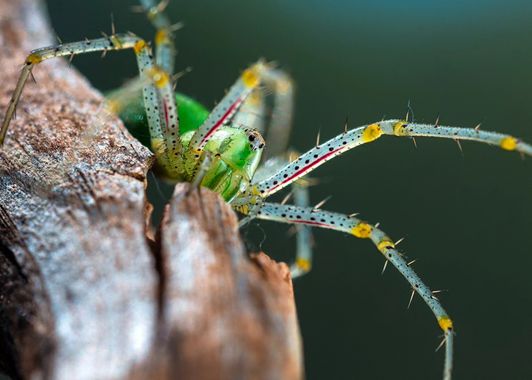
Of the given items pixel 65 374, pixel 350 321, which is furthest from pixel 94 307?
pixel 350 321

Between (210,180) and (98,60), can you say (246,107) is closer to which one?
(210,180)

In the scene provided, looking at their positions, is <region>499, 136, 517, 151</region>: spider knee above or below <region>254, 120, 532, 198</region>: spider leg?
below

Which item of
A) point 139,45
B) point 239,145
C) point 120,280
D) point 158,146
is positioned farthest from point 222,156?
point 120,280

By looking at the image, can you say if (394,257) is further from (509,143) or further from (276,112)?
(276,112)

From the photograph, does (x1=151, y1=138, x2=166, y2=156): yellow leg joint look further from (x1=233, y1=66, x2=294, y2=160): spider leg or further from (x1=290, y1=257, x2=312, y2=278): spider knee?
(x1=290, y1=257, x2=312, y2=278): spider knee

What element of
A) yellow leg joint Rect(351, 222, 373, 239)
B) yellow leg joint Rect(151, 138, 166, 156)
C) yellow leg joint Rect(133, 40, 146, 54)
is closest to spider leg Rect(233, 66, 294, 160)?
yellow leg joint Rect(151, 138, 166, 156)

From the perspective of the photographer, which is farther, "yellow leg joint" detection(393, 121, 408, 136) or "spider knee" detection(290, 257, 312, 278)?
"spider knee" detection(290, 257, 312, 278)
